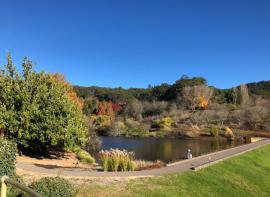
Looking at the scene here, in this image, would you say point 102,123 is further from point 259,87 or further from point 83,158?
point 259,87

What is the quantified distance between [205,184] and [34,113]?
1037 centimetres

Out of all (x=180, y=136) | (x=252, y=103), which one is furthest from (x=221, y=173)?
(x=252, y=103)

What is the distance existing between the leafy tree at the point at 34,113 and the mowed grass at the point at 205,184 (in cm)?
803

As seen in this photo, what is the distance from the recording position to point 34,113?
21.4 m

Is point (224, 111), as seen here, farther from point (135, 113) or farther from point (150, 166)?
point (150, 166)

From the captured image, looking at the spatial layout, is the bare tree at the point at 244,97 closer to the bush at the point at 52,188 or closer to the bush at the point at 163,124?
the bush at the point at 163,124

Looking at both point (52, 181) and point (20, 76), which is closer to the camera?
point (52, 181)

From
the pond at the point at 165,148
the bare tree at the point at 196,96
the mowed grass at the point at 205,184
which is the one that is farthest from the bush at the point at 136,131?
the mowed grass at the point at 205,184

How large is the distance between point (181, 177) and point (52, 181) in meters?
8.00

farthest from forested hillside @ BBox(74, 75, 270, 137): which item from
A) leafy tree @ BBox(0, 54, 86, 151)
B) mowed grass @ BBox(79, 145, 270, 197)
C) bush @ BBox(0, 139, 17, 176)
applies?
bush @ BBox(0, 139, 17, 176)

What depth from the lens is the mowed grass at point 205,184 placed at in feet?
44.6

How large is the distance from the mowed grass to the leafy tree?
8.03 metres

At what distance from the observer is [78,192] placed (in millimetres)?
12617

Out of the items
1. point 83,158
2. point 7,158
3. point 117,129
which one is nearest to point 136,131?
point 117,129
